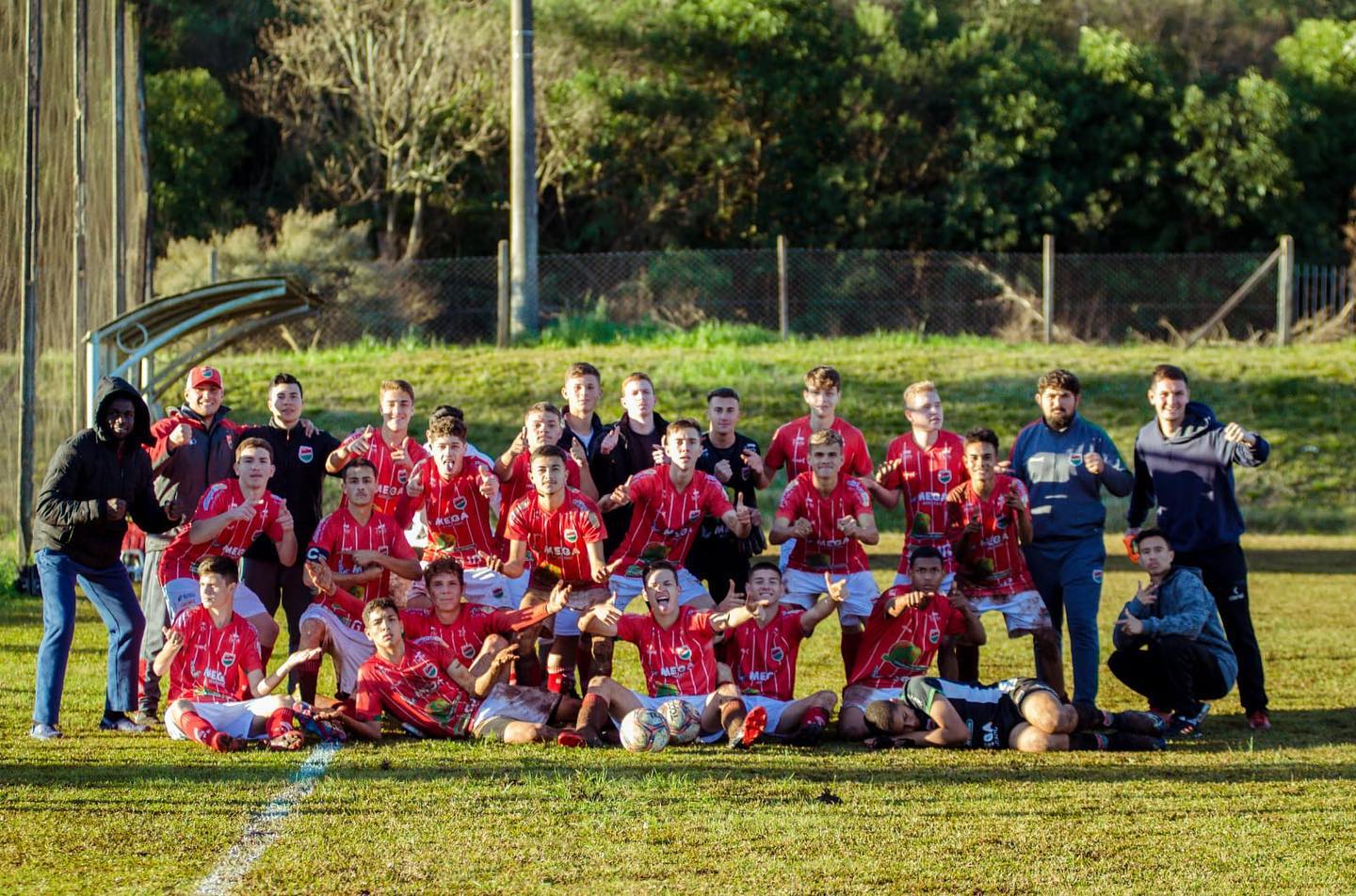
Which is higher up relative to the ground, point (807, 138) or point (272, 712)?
point (807, 138)

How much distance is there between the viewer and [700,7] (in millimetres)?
28062

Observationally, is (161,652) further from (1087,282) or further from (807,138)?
(807,138)

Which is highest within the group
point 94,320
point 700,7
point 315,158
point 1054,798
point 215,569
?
point 700,7

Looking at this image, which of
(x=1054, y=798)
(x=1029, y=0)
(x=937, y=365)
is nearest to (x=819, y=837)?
(x=1054, y=798)

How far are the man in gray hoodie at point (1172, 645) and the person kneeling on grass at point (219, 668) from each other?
4.24 metres

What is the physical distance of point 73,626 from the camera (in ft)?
25.3

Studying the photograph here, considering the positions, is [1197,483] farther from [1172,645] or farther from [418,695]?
[418,695]

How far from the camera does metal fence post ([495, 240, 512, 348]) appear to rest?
21750 mm

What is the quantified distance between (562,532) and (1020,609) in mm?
2460

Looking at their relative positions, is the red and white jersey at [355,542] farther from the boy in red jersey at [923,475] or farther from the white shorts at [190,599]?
the boy in red jersey at [923,475]

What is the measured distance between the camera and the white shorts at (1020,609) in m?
8.27

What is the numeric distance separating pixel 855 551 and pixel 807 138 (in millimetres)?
20643

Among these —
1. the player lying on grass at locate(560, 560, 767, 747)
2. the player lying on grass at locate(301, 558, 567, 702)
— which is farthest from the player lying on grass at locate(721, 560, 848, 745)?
the player lying on grass at locate(301, 558, 567, 702)

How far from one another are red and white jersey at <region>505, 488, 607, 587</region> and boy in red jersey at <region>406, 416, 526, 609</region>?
A: 25 centimetres
